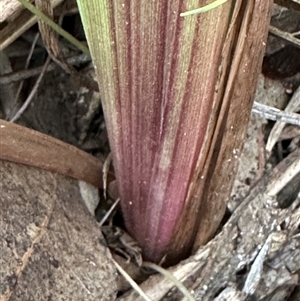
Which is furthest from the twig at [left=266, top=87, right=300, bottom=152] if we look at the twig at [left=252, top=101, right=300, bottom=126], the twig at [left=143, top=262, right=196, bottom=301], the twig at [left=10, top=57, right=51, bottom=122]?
the twig at [left=10, top=57, right=51, bottom=122]

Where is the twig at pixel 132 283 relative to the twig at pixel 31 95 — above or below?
below

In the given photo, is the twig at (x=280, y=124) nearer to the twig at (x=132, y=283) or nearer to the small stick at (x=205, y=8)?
the twig at (x=132, y=283)

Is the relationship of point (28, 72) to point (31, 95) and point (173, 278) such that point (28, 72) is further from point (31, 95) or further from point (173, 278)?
point (173, 278)

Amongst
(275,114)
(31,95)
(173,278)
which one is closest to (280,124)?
(275,114)

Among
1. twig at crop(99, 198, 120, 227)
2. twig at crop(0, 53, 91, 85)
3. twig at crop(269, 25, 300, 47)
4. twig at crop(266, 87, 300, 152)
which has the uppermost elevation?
twig at crop(269, 25, 300, 47)

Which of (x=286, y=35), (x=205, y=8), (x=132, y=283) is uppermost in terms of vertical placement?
(x=205, y=8)

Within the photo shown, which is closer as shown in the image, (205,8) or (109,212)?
(205,8)

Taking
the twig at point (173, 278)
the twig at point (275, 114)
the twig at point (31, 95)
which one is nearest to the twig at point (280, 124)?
the twig at point (275, 114)

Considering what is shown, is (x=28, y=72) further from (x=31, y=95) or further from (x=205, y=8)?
(x=205, y=8)

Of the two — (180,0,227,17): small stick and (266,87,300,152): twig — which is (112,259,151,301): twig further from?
(180,0,227,17): small stick

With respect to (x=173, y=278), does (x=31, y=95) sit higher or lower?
higher
